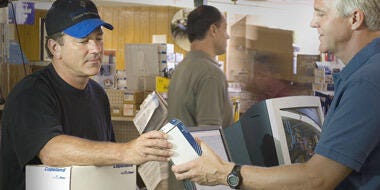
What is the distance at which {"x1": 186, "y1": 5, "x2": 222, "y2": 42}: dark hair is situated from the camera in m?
3.77

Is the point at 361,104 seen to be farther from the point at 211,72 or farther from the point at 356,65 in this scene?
the point at 211,72

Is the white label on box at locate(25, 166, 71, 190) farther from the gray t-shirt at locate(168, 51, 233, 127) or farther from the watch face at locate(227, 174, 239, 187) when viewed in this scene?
the gray t-shirt at locate(168, 51, 233, 127)

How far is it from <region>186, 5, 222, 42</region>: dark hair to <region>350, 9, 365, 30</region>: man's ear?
2.11 meters

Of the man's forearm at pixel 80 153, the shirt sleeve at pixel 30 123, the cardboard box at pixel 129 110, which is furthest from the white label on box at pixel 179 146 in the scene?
the cardboard box at pixel 129 110

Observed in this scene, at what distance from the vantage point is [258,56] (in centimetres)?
620

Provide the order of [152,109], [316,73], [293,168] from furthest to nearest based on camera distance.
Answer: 1. [316,73]
2. [152,109]
3. [293,168]

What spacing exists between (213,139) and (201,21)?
1823mm

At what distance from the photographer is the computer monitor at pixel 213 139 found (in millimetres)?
2002

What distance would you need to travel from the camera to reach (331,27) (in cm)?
173

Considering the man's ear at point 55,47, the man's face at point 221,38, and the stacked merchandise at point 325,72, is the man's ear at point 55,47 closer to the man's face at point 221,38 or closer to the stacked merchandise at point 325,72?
the man's face at point 221,38

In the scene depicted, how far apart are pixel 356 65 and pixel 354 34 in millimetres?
106

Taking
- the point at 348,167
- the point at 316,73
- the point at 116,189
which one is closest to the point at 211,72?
the point at 116,189

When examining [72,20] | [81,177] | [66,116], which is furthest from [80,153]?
[72,20]

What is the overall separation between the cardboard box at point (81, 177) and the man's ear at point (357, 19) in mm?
849
